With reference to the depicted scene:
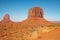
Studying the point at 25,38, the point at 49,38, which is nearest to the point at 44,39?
the point at 49,38

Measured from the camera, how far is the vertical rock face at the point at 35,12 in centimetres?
6838

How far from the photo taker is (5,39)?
1402 centimetres

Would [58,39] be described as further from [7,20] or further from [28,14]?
[7,20]

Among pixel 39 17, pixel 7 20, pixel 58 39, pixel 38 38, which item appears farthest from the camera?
pixel 7 20

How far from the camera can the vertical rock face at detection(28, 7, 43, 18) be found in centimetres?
6838

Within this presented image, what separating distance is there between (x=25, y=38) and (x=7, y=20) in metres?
67.8

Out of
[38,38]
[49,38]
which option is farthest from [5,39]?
[49,38]

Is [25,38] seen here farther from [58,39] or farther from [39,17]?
[39,17]

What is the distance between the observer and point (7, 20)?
80.5 m

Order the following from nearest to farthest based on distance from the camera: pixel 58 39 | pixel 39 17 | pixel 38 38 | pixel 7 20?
1. pixel 58 39
2. pixel 38 38
3. pixel 39 17
4. pixel 7 20

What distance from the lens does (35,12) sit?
6969 centimetres

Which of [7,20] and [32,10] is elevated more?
[32,10]

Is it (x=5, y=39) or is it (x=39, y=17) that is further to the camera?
(x=39, y=17)

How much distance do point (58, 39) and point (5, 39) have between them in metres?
4.82
